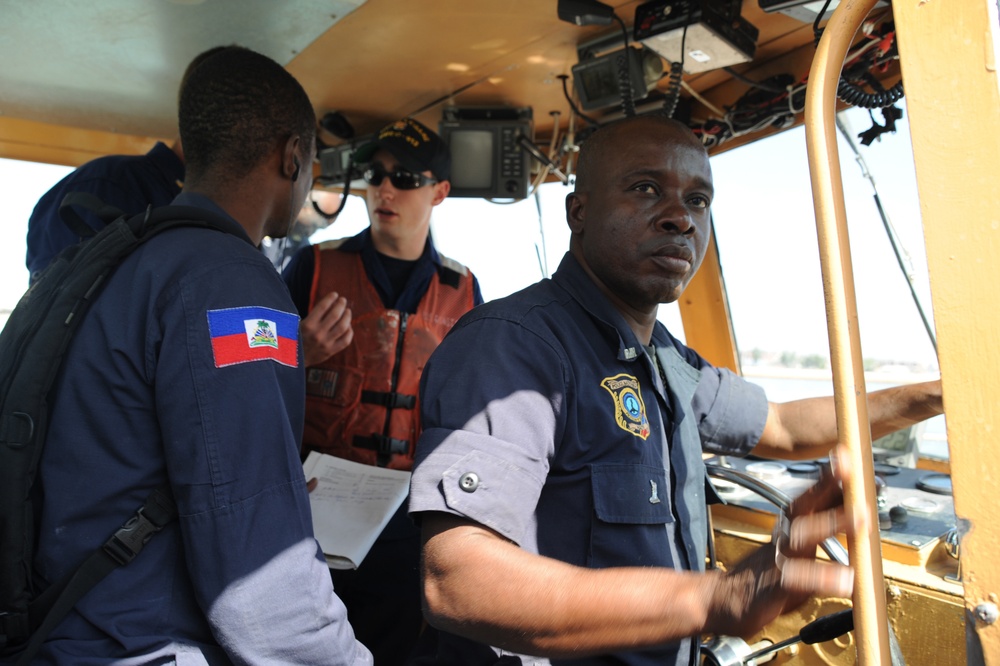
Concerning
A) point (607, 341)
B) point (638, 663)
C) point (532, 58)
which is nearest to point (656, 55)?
point (532, 58)

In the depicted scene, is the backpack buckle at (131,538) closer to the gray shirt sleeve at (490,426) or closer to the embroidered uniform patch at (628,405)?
the gray shirt sleeve at (490,426)

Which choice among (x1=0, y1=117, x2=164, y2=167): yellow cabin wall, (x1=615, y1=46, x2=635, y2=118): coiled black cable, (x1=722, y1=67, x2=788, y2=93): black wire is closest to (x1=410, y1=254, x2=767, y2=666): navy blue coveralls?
(x1=615, y1=46, x2=635, y2=118): coiled black cable

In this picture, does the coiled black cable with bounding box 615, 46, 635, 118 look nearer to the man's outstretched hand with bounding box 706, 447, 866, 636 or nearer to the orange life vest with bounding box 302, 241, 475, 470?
the orange life vest with bounding box 302, 241, 475, 470

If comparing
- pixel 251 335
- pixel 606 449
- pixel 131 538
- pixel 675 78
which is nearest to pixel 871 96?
pixel 675 78

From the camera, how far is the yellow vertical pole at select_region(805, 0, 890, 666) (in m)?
0.82

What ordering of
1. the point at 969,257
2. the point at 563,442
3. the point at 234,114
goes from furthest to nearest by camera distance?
the point at 234,114 < the point at 563,442 < the point at 969,257

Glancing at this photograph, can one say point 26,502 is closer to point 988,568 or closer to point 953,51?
point 988,568

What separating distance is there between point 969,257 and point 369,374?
2.09 metres

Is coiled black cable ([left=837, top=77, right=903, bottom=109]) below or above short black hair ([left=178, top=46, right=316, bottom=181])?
above

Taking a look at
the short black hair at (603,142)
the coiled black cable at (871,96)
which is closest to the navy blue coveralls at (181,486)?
the short black hair at (603,142)

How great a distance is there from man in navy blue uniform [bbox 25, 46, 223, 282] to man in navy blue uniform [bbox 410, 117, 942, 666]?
4.79 feet

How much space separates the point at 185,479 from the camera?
120cm

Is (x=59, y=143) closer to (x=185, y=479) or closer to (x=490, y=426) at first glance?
(x=185, y=479)

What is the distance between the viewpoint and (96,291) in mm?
1266
